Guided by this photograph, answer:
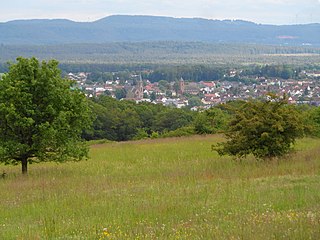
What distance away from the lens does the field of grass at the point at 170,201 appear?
26.3ft

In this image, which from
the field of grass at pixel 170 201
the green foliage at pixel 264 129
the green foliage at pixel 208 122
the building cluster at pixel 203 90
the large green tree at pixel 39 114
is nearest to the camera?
the field of grass at pixel 170 201

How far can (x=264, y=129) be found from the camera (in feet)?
58.6

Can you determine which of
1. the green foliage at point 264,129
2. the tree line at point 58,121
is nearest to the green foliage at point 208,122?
the tree line at point 58,121

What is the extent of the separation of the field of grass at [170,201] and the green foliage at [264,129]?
58 cm

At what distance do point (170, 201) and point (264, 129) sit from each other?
7511 mm

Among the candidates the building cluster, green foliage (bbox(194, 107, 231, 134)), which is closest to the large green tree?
green foliage (bbox(194, 107, 231, 134))

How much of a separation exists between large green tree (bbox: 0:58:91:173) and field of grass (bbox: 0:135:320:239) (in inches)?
35.0

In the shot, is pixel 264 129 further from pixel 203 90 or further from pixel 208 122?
pixel 203 90

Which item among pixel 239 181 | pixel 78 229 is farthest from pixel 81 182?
pixel 78 229

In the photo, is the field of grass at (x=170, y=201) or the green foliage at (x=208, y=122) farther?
the green foliage at (x=208, y=122)

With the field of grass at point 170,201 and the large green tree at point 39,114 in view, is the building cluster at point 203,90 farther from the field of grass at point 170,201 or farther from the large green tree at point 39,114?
the large green tree at point 39,114

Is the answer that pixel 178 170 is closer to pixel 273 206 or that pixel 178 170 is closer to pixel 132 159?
pixel 132 159

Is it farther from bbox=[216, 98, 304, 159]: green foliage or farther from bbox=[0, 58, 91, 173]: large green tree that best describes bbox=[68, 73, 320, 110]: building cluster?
bbox=[0, 58, 91, 173]: large green tree

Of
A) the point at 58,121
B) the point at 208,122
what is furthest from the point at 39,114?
the point at 208,122
